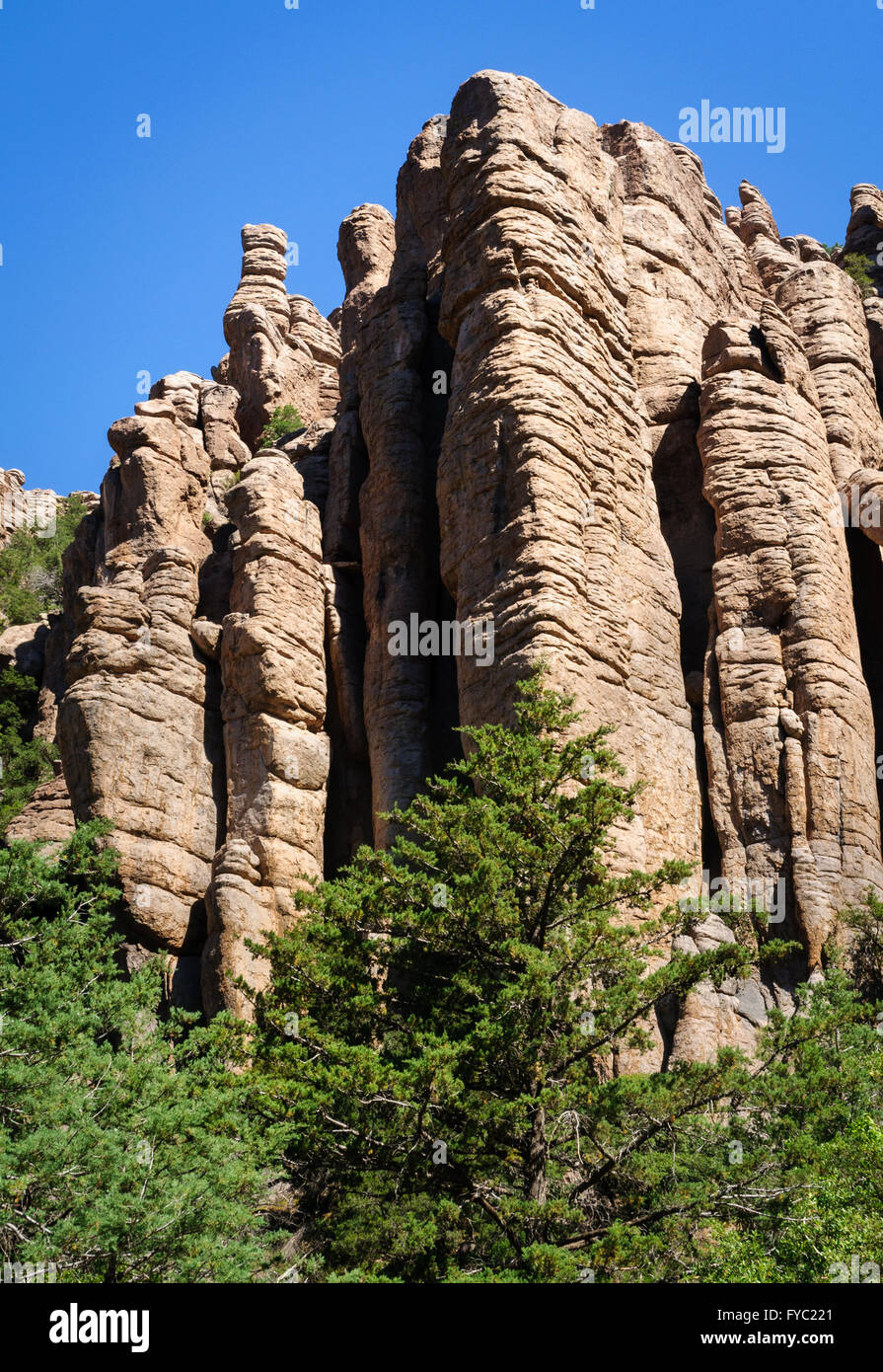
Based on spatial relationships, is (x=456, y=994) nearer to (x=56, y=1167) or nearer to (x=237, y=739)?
(x=56, y=1167)

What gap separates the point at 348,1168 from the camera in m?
15.6

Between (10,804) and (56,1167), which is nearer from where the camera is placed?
(56,1167)

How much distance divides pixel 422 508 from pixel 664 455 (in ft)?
18.2

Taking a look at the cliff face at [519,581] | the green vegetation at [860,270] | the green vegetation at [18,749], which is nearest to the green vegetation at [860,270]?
the green vegetation at [860,270]

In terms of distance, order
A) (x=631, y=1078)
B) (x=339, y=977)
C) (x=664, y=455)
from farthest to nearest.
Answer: (x=664, y=455)
(x=339, y=977)
(x=631, y=1078)

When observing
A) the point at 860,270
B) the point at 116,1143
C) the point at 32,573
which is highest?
the point at 860,270

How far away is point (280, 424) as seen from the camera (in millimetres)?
41406

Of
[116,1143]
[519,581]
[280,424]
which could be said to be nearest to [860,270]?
[280,424]

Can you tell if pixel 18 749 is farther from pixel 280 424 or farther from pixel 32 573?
pixel 32 573

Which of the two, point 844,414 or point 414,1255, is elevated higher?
point 844,414

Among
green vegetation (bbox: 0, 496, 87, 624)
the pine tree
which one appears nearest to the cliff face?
the pine tree

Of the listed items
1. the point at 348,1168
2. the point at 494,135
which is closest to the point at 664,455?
the point at 494,135

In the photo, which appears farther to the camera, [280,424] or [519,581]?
[280,424]

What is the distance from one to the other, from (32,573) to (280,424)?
17235mm
